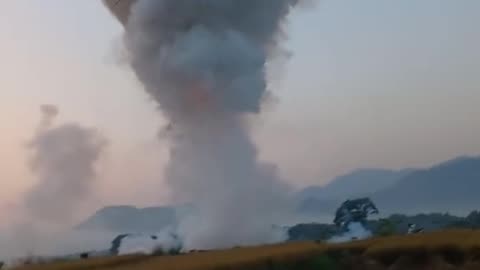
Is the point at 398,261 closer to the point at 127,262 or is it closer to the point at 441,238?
the point at 441,238

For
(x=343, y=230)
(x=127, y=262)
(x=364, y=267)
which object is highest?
(x=343, y=230)

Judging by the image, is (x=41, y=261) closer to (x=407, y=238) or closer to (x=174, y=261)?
(x=174, y=261)

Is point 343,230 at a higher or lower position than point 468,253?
higher

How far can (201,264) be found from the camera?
25.5 metres

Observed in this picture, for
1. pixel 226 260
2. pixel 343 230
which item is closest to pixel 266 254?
pixel 226 260

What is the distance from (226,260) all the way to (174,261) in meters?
2.94

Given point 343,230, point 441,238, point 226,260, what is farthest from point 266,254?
point 343,230

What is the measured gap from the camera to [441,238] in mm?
26672

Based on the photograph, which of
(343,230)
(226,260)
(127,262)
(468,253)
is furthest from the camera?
(343,230)

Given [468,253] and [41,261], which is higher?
[41,261]

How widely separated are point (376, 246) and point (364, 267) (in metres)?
1.65

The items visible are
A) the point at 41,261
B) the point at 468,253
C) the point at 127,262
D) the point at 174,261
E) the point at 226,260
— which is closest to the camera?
the point at 468,253

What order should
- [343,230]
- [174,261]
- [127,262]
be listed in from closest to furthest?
[174,261]
[127,262]
[343,230]

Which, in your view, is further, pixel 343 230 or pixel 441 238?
pixel 343 230
